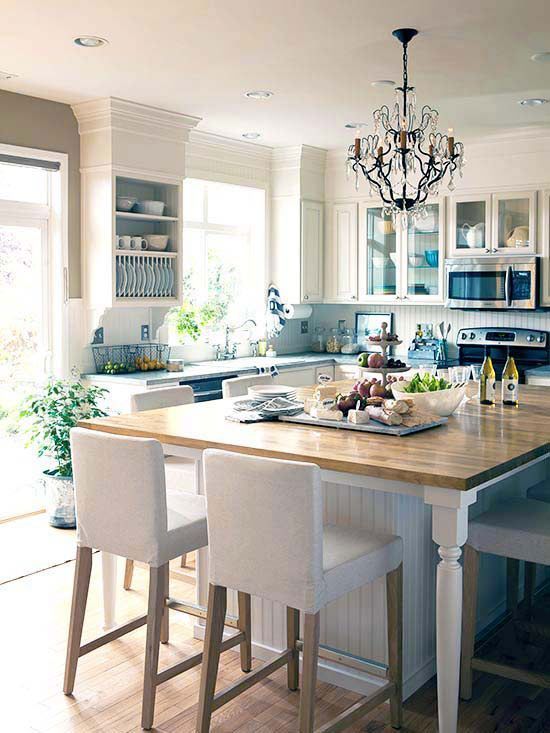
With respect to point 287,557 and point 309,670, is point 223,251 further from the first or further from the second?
point 309,670

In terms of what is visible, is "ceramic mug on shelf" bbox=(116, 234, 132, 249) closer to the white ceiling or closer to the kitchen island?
the white ceiling

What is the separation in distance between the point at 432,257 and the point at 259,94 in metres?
2.33

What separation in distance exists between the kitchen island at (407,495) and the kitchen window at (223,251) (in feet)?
10.2

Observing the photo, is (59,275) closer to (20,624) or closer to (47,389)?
(47,389)

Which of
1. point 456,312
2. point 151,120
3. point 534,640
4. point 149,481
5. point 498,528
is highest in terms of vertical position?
point 151,120

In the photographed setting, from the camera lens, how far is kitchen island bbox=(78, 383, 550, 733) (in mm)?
2537

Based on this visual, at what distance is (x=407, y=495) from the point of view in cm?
284

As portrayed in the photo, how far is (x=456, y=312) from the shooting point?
6.96 m

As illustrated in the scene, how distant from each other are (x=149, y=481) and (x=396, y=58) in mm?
2669

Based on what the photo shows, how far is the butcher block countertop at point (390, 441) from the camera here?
255 centimetres

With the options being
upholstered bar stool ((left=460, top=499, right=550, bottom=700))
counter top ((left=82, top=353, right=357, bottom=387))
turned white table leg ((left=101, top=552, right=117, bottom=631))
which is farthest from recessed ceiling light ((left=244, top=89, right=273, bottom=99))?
upholstered bar stool ((left=460, top=499, right=550, bottom=700))

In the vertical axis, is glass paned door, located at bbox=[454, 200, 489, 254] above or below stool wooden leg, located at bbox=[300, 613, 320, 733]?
above

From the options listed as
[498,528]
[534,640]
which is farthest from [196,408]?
[534,640]

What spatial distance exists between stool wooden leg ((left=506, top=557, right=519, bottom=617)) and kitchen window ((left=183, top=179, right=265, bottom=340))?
3682 millimetres
